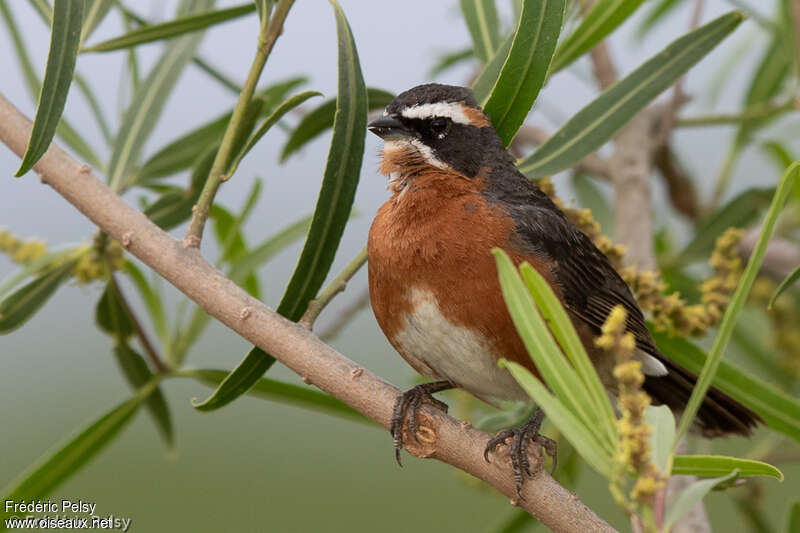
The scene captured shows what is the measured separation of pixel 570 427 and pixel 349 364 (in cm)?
63

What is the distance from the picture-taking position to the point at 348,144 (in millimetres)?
2133

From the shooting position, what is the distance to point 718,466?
4.87 ft

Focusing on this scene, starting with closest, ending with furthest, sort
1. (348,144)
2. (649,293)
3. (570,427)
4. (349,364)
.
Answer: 1. (570,427)
2. (349,364)
3. (348,144)
4. (649,293)

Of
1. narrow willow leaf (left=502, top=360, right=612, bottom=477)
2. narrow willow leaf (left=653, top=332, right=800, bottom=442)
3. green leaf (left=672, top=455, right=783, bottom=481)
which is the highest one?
narrow willow leaf (left=653, top=332, right=800, bottom=442)

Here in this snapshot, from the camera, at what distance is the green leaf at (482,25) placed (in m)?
2.53

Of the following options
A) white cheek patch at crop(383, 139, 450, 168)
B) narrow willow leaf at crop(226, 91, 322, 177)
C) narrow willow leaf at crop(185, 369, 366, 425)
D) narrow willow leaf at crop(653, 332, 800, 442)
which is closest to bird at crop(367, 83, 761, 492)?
white cheek patch at crop(383, 139, 450, 168)

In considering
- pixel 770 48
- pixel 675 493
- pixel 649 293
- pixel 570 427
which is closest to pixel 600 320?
pixel 649 293

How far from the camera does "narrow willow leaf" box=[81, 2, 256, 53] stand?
7.97ft

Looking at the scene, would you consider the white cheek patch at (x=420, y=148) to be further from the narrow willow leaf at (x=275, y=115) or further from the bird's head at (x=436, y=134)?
the narrow willow leaf at (x=275, y=115)

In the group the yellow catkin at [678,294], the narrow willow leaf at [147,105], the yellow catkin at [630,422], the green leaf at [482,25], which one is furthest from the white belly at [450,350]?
the yellow catkin at [630,422]

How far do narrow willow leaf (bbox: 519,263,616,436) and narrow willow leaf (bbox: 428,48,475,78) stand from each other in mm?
2670

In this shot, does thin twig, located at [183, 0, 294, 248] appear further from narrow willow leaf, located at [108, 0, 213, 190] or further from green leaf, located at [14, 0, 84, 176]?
narrow willow leaf, located at [108, 0, 213, 190]

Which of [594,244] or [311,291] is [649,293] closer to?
[594,244]

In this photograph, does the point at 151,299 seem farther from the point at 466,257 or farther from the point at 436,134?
the point at 466,257
